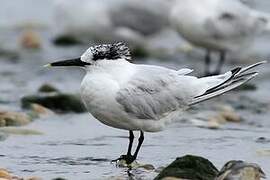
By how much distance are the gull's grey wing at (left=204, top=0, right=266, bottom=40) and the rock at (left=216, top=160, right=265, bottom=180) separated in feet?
17.0

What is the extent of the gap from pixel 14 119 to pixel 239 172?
2414mm

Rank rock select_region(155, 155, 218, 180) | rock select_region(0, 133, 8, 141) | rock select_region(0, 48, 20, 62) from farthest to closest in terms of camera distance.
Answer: rock select_region(0, 48, 20, 62)
rock select_region(0, 133, 8, 141)
rock select_region(155, 155, 218, 180)

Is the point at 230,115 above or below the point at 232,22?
below

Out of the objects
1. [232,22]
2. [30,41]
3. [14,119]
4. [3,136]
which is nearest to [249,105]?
[232,22]

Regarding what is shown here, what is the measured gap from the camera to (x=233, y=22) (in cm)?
1023

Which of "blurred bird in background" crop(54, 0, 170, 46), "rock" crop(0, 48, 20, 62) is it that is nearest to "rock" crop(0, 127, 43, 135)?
"rock" crop(0, 48, 20, 62)

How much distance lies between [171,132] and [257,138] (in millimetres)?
646

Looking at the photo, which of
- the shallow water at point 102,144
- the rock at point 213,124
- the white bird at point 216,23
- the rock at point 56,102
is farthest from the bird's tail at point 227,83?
the white bird at point 216,23

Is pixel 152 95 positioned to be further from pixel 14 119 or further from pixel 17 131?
pixel 14 119

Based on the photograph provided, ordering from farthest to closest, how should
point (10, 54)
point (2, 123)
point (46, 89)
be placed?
1. point (10, 54)
2. point (46, 89)
3. point (2, 123)

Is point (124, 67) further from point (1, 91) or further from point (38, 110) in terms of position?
point (1, 91)

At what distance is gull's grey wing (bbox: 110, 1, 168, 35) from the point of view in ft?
39.5

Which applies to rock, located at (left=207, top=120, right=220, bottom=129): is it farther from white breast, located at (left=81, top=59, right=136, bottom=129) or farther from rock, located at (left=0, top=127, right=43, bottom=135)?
white breast, located at (left=81, top=59, right=136, bottom=129)

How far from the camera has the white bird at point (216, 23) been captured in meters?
10.1
